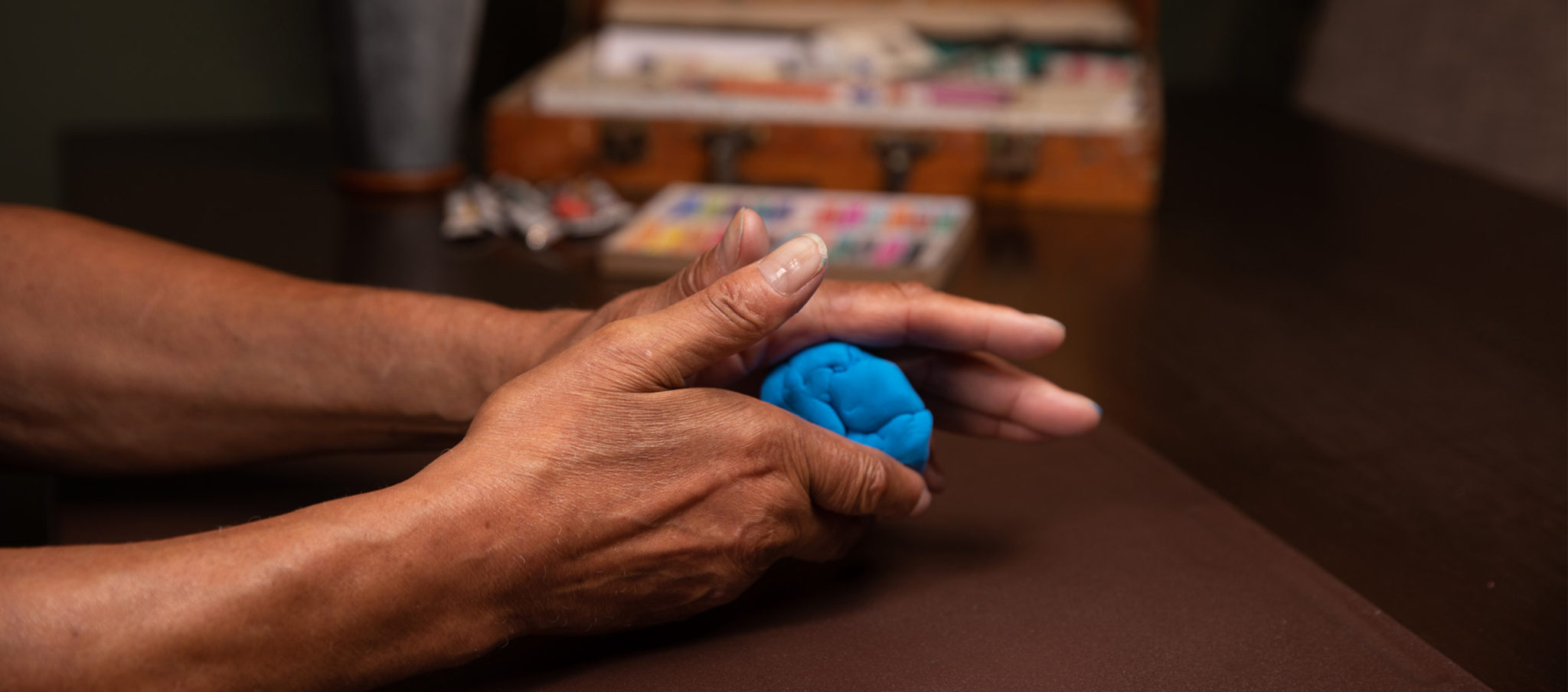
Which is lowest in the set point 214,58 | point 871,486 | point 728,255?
point 214,58

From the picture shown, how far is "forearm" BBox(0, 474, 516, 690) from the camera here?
0.53 metres

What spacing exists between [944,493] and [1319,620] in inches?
10.0

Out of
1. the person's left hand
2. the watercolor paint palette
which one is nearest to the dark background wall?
the watercolor paint palette

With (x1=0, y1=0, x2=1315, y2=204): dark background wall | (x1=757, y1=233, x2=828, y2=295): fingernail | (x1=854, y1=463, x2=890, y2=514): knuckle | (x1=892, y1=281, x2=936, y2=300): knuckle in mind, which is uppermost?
(x1=757, y1=233, x2=828, y2=295): fingernail

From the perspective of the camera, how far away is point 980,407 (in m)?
0.81

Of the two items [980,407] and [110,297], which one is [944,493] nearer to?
[980,407]

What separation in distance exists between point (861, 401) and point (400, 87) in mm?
986

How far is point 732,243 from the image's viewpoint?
0.74 m

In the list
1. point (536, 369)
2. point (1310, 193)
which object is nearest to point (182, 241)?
point (536, 369)

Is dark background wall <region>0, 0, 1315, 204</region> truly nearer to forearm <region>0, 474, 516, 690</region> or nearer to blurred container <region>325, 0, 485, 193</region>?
blurred container <region>325, 0, 485, 193</region>

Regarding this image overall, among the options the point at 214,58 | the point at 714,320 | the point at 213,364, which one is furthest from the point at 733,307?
the point at 214,58

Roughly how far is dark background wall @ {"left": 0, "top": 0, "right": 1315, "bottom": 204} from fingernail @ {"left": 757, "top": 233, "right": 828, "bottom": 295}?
1567 millimetres

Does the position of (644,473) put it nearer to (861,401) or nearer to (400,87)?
(861,401)

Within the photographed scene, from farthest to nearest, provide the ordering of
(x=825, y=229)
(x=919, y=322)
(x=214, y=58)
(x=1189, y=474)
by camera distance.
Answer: (x=214, y=58)
(x=825, y=229)
(x=1189, y=474)
(x=919, y=322)
